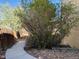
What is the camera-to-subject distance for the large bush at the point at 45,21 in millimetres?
Result: 9914

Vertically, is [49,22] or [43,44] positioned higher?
[49,22]

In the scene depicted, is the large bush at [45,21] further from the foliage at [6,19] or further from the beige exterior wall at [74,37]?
the foliage at [6,19]

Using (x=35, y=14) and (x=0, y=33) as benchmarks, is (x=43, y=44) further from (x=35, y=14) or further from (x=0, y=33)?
(x=0, y=33)

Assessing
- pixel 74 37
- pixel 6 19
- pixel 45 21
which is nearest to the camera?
pixel 45 21

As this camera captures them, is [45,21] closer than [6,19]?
Yes

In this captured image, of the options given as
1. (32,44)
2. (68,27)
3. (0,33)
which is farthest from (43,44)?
(0,33)

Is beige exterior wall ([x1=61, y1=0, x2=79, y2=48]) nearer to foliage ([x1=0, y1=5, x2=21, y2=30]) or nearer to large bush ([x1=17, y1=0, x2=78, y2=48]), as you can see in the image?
large bush ([x1=17, y1=0, x2=78, y2=48])

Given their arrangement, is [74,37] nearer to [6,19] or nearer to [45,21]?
[45,21]

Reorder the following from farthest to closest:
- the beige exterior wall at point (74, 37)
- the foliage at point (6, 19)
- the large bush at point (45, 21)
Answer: the foliage at point (6, 19) < the beige exterior wall at point (74, 37) < the large bush at point (45, 21)

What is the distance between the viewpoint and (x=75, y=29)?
11.1 m

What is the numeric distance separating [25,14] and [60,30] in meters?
1.59

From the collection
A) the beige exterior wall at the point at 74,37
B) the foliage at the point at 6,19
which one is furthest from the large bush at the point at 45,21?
the foliage at the point at 6,19

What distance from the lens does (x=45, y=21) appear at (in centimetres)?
985

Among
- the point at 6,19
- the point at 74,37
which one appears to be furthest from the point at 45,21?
the point at 6,19
